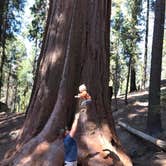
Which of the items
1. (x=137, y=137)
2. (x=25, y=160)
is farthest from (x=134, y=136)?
(x=25, y=160)

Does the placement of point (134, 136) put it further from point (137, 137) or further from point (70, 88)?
point (70, 88)

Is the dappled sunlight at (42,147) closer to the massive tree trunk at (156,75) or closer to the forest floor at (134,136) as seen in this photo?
the forest floor at (134,136)

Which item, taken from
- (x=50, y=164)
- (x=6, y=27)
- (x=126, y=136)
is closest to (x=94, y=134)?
(x=50, y=164)

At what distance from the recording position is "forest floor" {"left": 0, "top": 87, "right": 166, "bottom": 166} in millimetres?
10953

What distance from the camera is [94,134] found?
30.7ft

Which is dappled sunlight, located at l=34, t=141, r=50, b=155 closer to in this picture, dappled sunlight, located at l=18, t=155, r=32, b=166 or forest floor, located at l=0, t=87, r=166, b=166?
dappled sunlight, located at l=18, t=155, r=32, b=166

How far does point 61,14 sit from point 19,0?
24750mm

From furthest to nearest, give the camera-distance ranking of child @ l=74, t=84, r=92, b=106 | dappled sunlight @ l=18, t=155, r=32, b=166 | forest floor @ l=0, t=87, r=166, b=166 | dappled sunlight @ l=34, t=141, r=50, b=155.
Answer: forest floor @ l=0, t=87, r=166, b=166 < dappled sunlight @ l=34, t=141, r=50, b=155 < dappled sunlight @ l=18, t=155, r=32, b=166 < child @ l=74, t=84, r=92, b=106

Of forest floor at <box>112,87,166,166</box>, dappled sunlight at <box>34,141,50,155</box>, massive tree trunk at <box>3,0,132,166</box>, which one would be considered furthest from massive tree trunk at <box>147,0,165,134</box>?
dappled sunlight at <box>34,141,50,155</box>

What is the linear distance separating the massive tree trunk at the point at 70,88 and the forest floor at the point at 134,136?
1543mm

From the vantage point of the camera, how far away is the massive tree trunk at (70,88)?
9211 millimetres

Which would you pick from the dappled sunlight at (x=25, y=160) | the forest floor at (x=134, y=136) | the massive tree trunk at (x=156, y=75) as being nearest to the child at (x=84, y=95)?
the dappled sunlight at (x=25, y=160)

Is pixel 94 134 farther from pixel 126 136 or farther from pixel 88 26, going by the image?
pixel 126 136

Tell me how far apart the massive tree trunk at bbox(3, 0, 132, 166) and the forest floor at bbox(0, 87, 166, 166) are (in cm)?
154
